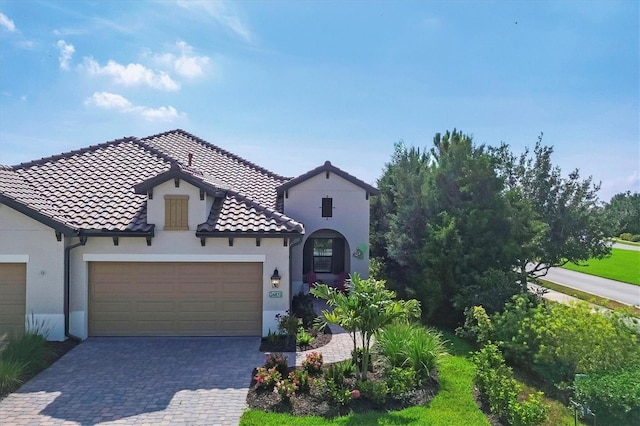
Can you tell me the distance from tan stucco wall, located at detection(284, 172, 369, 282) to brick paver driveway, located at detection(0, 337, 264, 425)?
284 inches

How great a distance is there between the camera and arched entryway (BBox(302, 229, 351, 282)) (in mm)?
21422

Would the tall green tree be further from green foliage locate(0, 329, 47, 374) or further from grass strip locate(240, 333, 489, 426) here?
green foliage locate(0, 329, 47, 374)

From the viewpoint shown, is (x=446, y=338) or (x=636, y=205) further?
(x=636, y=205)

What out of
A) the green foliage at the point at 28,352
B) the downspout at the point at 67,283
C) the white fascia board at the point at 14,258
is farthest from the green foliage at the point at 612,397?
the white fascia board at the point at 14,258

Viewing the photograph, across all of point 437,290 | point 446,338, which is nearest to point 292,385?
point 446,338

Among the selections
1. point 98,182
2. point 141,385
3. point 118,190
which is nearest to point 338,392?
point 141,385

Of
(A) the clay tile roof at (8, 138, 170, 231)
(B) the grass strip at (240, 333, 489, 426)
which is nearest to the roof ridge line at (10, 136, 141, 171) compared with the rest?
(A) the clay tile roof at (8, 138, 170, 231)

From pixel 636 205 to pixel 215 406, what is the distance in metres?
81.4

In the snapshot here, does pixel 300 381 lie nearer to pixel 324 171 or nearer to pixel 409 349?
pixel 409 349

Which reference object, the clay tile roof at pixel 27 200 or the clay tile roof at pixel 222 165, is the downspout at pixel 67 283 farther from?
the clay tile roof at pixel 222 165

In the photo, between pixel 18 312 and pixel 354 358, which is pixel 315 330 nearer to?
pixel 354 358

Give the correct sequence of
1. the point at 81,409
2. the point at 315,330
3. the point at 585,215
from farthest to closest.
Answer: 1. the point at 585,215
2. the point at 315,330
3. the point at 81,409

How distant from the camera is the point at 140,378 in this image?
399 inches

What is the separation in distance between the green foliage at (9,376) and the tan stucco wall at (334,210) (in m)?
10.8
